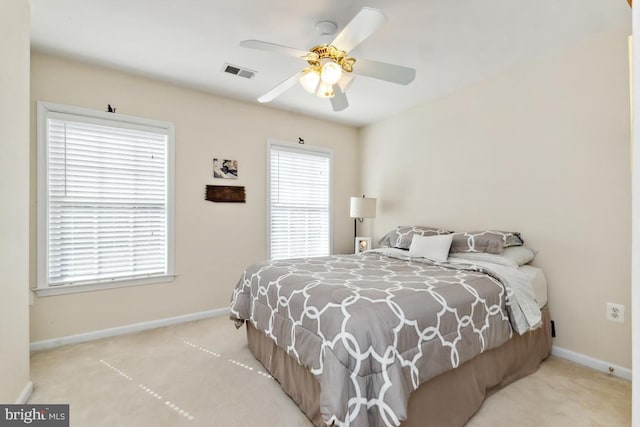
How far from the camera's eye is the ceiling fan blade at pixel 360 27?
1534 mm

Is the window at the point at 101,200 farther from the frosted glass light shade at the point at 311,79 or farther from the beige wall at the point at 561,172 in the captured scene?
the beige wall at the point at 561,172

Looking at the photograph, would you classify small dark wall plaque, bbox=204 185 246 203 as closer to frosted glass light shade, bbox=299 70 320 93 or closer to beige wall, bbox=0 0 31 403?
beige wall, bbox=0 0 31 403

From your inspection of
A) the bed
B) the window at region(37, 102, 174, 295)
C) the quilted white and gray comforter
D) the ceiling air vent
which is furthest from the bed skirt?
the ceiling air vent

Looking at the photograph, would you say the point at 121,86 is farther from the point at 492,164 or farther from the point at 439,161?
the point at 492,164

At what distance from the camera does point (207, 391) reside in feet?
6.52

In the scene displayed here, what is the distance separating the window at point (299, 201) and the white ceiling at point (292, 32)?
1.21 metres

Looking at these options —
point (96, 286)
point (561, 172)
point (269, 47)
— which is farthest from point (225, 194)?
point (561, 172)

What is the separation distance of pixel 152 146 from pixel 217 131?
712mm

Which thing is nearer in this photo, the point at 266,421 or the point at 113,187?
the point at 266,421

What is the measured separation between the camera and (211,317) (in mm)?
3412

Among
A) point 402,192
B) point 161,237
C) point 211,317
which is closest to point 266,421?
point 211,317

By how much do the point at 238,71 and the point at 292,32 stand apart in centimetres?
86

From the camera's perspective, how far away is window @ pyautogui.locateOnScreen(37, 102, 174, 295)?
8.58 feet

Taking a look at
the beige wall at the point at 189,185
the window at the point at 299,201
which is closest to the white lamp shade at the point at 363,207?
the window at the point at 299,201
